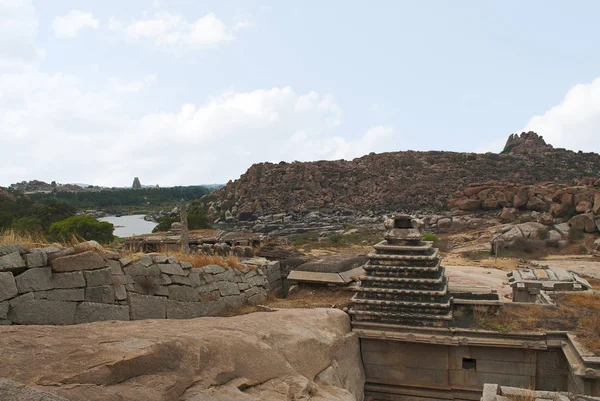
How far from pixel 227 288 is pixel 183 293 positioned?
1513mm

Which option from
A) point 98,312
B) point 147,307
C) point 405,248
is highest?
point 405,248

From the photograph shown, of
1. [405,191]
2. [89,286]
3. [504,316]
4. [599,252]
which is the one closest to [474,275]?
[504,316]

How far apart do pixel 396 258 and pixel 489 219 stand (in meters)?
28.0

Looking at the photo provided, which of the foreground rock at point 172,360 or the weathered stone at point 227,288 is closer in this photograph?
the foreground rock at point 172,360

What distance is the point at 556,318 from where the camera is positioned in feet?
27.8

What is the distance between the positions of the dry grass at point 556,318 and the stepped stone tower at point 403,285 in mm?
922

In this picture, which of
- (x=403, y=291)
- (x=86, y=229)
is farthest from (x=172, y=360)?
(x=86, y=229)

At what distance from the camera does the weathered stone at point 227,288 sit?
936 cm

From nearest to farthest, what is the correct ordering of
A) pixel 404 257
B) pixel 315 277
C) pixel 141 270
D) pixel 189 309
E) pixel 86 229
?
pixel 141 270 < pixel 189 309 < pixel 404 257 < pixel 315 277 < pixel 86 229

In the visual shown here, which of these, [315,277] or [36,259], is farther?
[315,277]

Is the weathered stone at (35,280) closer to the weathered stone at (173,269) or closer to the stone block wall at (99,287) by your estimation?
the stone block wall at (99,287)

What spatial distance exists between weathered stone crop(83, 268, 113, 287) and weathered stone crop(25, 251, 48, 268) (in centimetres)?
63

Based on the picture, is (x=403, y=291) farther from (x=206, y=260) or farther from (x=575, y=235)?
(x=575, y=235)

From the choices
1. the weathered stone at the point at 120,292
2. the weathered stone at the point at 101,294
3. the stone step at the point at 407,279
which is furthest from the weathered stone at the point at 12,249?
the stone step at the point at 407,279
